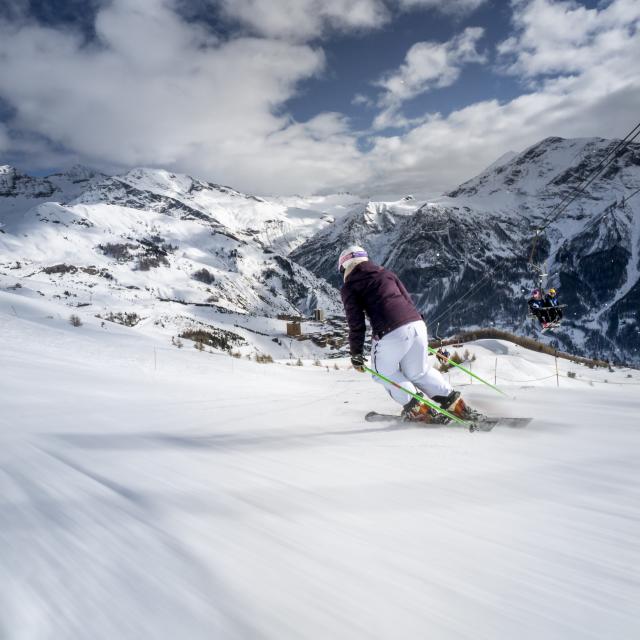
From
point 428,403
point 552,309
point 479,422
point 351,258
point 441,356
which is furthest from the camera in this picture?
point 552,309

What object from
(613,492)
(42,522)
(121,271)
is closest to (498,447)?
(613,492)

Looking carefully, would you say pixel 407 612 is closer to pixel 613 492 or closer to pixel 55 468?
pixel 613 492

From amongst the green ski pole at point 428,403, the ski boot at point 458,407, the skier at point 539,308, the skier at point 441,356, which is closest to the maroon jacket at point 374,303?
the green ski pole at point 428,403

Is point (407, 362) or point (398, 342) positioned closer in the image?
point (398, 342)

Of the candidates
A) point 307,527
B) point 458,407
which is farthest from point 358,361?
point 307,527

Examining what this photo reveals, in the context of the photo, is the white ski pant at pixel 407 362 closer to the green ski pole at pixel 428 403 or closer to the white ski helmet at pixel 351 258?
the green ski pole at pixel 428 403

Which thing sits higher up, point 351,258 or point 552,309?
point 552,309

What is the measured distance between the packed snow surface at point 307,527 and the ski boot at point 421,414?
0.96ft

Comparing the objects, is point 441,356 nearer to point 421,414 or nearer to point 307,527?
point 421,414

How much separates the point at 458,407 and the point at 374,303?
1.27m

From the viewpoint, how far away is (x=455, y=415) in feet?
12.4

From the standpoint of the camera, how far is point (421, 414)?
386 cm

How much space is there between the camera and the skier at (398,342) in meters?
3.85

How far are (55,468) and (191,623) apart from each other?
1301mm
